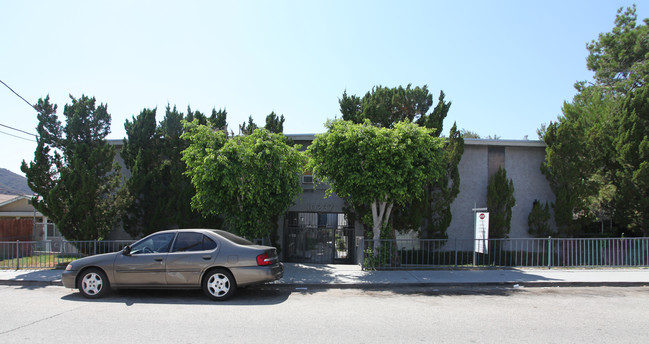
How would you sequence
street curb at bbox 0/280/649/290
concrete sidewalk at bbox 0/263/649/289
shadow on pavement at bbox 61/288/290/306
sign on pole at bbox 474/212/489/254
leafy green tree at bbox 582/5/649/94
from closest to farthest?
shadow on pavement at bbox 61/288/290/306 → street curb at bbox 0/280/649/290 → concrete sidewalk at bbox 0/263/649/289 → sign on pole at bbox 474/212/489/254 → leafy green tree at bbox 582/5/649/94

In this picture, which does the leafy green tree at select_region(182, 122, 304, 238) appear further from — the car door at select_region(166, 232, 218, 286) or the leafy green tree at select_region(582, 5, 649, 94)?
the leafy green tree at select_region(582, 5, 649, 94)

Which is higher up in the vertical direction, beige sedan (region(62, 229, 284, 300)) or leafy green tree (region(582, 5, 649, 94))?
leafy green tree (region(582, 5, 649, 94))

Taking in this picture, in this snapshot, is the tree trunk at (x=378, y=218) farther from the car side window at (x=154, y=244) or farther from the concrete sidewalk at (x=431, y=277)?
the car side window at (x=154, y=244)

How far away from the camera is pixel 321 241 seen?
15742 millimetres

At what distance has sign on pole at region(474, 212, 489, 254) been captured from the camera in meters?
11.9

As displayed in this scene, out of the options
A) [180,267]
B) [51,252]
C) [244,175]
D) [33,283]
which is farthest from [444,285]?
[51,252]

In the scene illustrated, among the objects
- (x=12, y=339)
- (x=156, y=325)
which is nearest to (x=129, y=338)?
(x=156, y=325)

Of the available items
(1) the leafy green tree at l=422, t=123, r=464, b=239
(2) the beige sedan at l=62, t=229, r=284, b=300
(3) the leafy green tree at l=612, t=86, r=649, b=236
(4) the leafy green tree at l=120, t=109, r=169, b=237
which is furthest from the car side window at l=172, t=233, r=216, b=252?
(3) the leafy green tree at l=612, t=86, r=649, b=236

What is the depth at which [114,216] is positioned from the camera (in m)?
14.0

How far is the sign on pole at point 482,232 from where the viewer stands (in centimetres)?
1188

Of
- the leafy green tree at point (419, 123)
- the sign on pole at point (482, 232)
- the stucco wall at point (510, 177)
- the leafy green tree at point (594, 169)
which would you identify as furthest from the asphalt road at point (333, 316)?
the stucco wall at point (510, 177)

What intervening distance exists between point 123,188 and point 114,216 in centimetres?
104

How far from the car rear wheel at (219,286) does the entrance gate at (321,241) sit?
7612mm

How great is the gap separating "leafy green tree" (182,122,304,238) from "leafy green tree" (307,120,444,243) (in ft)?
3.49
